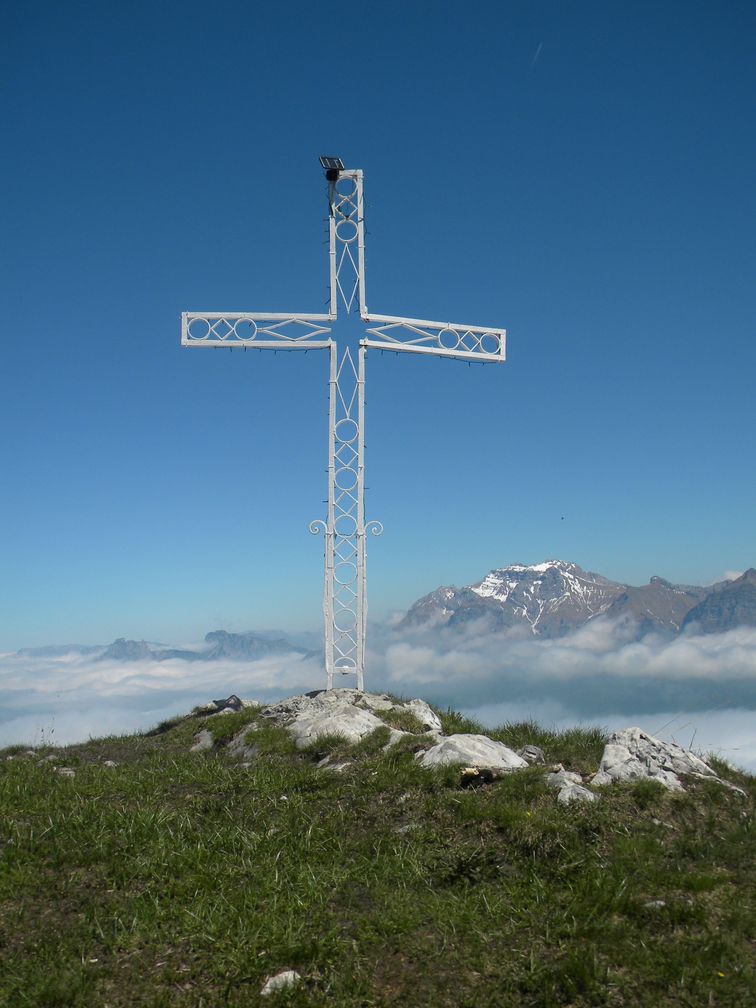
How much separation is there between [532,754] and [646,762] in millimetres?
2265

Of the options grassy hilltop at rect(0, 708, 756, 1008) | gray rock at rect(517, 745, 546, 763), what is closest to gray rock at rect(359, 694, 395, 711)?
gray rock at rect(517, 745, 546, 763)

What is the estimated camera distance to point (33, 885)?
23.6 ft

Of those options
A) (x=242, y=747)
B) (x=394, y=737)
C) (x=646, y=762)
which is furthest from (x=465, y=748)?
(x=242, y=747)

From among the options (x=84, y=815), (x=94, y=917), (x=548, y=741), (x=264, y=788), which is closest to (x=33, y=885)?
(x=94, y=917)

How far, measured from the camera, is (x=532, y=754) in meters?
11.6

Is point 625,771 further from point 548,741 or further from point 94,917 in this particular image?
point 94,917

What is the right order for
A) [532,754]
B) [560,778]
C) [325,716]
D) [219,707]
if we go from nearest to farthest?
[560,778], [532,754], [325,716], [219,707]

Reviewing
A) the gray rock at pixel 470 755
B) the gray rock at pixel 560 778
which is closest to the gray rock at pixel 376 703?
the gray rock at pixel 470 755

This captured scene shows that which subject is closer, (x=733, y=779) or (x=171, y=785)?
(x=733, y=779)

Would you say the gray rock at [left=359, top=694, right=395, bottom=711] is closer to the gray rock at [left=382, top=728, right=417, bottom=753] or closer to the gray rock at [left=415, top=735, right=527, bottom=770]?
the gray rock at [left=382, top=728, right=417, bottom=753]

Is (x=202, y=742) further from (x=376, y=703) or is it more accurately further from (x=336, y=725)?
(x=336, y=725)

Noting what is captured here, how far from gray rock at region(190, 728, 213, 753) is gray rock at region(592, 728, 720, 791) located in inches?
306

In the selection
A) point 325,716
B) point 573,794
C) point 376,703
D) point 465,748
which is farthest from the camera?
point 376,703

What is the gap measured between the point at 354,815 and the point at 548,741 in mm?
4728
